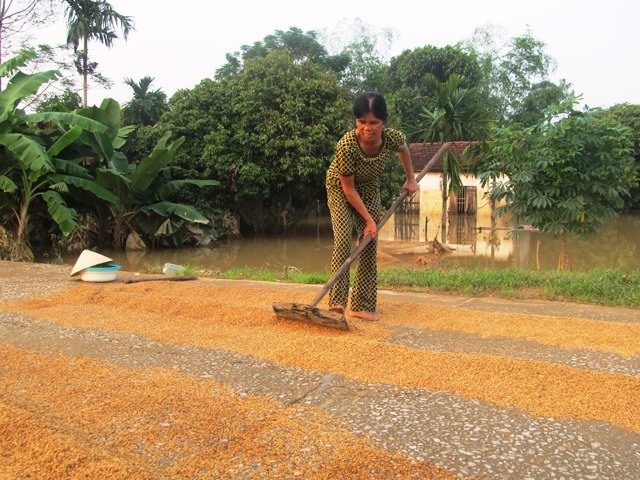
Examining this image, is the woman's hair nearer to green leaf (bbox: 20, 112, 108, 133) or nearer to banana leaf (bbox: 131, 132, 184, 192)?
green leaf (bbox: 20, 112, 108, 133)

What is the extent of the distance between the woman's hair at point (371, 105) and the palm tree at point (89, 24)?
57.9 feet

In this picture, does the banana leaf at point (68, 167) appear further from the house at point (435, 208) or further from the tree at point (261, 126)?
the house at point (435, 208)

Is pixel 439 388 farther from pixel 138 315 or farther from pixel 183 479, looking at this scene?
pixel 138 315

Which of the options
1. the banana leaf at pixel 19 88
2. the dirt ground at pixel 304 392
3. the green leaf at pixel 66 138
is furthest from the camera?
the green leaf at pixel 66 138

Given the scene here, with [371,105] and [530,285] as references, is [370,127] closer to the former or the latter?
[371,105]

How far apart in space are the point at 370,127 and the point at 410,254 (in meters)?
11.8

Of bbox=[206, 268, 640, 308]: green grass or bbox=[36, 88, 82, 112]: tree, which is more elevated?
bbox=[36, 88, 82, 112]: tree

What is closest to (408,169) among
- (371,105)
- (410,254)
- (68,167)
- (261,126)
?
(371,105)

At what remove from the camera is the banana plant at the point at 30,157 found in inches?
423

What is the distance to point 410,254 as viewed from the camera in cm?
1545

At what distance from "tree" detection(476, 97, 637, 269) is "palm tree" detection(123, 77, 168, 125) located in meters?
15.9

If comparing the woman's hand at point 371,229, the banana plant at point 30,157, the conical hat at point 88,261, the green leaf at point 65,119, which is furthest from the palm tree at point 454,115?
the woman's hand at point 371,229

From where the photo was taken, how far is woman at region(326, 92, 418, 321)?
401 centimetres

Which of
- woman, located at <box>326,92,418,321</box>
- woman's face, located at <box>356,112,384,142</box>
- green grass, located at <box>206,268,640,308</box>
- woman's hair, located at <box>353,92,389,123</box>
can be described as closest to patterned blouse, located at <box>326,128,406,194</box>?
woman, located at <box>326,92,418,321</box>
